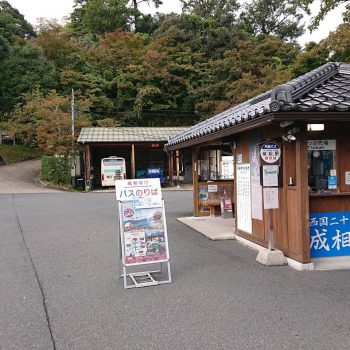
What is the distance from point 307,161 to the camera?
641 centimetres

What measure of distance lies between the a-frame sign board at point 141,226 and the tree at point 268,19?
4875 cm

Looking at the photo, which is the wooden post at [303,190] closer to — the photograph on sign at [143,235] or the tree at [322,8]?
the photograph on sign at [143,235]

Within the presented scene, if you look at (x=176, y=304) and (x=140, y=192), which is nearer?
(x=176, y=304)

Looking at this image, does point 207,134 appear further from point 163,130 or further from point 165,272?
point 163,130

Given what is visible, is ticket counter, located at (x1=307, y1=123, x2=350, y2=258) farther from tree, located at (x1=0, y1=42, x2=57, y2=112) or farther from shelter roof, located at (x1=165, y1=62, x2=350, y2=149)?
tree, located at (x1=0, y1=42, x2=57, y2=112)

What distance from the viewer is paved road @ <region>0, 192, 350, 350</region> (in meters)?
3.86

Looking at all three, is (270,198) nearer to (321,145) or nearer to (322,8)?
(321,145)

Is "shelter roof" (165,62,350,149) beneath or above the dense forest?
beneath

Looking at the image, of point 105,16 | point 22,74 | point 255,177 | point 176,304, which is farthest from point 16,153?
point 176,304

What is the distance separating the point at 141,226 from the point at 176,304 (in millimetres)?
1398

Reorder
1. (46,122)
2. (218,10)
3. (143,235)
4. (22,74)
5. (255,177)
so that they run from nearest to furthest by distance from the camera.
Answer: (143,235), (255,177), (46,122), (22,74), (218,10)

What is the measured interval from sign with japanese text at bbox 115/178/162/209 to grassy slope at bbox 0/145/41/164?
33538 mm

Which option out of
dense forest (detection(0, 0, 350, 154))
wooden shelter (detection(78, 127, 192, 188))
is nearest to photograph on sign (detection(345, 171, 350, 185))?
wooden shelter (detection(78, 127, 192, 188))

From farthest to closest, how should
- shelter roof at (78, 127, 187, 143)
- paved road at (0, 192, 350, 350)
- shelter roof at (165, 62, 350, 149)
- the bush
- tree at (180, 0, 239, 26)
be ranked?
tree at (180, 0, 239, 26), the bush, shelter roof at (78, 127, 187, 143), shelter roof at (165, 62, 350, 149), paved road at (0, 192, 350, 350)
